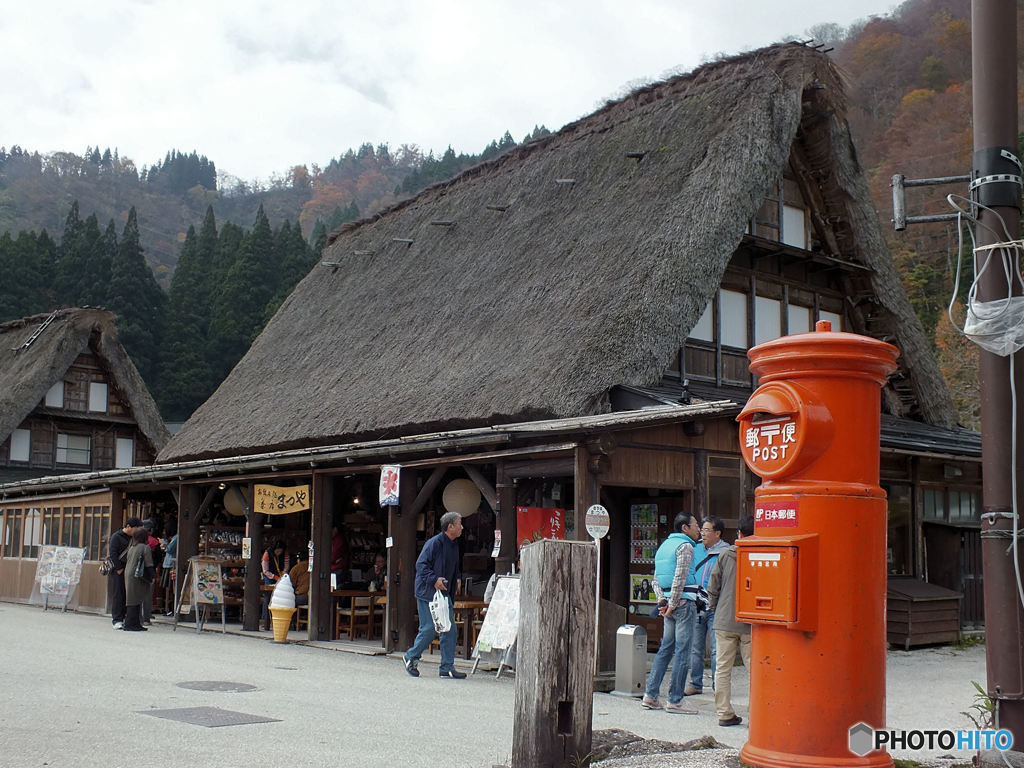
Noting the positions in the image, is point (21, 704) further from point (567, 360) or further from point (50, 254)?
point (50, 254)

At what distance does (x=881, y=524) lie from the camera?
4.70 m

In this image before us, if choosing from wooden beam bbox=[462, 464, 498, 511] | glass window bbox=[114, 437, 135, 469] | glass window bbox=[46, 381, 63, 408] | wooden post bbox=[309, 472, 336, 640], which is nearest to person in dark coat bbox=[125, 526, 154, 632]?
wooden post bbox=[309, 472, 336, 640]

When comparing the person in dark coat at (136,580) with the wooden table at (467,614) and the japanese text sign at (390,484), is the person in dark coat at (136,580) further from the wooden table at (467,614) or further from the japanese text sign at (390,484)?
the wooden table at (467,614)

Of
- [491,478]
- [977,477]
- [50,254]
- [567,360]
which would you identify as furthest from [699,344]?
[50,254]

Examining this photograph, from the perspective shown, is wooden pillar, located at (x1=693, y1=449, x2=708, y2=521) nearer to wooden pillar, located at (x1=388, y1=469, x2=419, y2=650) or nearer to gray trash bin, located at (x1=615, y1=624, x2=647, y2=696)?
gray trash bin, located at (x1=615, y1=624, x2=647, y2=696)

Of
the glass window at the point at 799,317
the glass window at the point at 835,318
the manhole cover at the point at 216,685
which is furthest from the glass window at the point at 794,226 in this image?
the manhole cover at the point at 216,685

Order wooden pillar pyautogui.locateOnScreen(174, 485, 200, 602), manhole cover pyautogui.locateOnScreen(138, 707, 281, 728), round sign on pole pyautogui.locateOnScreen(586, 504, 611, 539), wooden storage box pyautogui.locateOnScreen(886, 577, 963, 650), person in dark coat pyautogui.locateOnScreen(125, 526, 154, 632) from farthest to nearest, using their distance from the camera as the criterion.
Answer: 1. wooden pillar pyautogui.locateOnScreen(174, 485, 200, 602)
2. person in dark coat pyautogui.locateOnScreen(125, 526, 154, 632)
3. wooden storage box pyautogui.locateOnScreen(886, 577, 963, 650)
4. round sign on pole pyautogui.locateOnScreen(586, 504, 611, 539)
5. manhole cover pyautogui.locateOnScreen(138, 707, 281, 728)

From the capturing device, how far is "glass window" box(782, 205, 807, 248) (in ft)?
56.4

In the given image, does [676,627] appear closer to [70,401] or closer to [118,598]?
[118,598]

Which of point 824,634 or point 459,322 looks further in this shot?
point 459,322

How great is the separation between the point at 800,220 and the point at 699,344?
3564 mm

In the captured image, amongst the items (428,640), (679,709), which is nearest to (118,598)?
(428,640)

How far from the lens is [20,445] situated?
33.5m

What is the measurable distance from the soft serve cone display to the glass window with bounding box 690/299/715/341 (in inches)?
277
